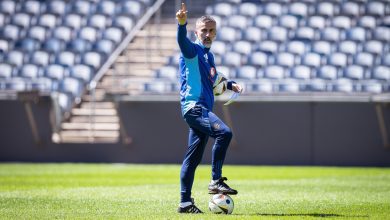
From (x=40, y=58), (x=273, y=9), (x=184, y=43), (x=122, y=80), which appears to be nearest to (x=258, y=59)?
(x=273, y=9)

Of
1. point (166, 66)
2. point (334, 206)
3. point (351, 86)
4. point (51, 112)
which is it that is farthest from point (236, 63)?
point (334, 206)

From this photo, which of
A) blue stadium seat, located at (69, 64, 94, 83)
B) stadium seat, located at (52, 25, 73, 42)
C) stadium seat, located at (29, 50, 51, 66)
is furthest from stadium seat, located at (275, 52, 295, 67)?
stadium seat, located at (29, 50, 51, 66)

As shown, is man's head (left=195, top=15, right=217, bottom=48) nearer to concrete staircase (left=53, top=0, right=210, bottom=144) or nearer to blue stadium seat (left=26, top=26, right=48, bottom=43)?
concrete staircase (left=53, top=0, right=210, bottom=144)

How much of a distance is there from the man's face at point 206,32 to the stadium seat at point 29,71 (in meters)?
16.1

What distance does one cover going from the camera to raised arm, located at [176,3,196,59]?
28.9 feet

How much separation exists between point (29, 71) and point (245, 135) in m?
6.76

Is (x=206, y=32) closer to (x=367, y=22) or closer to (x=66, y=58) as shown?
(x=367, y=22)

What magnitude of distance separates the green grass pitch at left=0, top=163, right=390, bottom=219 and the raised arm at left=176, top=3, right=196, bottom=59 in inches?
65.9

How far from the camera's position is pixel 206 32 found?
9555 mm

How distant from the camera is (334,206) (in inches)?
416

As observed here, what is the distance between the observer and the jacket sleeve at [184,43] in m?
9.00

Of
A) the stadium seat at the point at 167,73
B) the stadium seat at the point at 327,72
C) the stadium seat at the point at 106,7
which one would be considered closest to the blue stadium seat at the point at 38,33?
the stadium seat at the point at 106,7

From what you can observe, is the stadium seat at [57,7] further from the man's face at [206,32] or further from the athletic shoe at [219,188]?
the athletic shoe at [219,188]

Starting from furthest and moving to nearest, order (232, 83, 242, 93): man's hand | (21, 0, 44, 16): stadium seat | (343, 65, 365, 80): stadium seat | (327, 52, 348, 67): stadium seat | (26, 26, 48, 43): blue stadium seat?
(21, 0, 44, 16): stadium seat < (26, 26, 48, 43): blue stadium seat < (327, 52, 348, 67): stadium seat < (343, 65, 365, 80): stadium seat < (232, 83, 242, 93): man's hand
